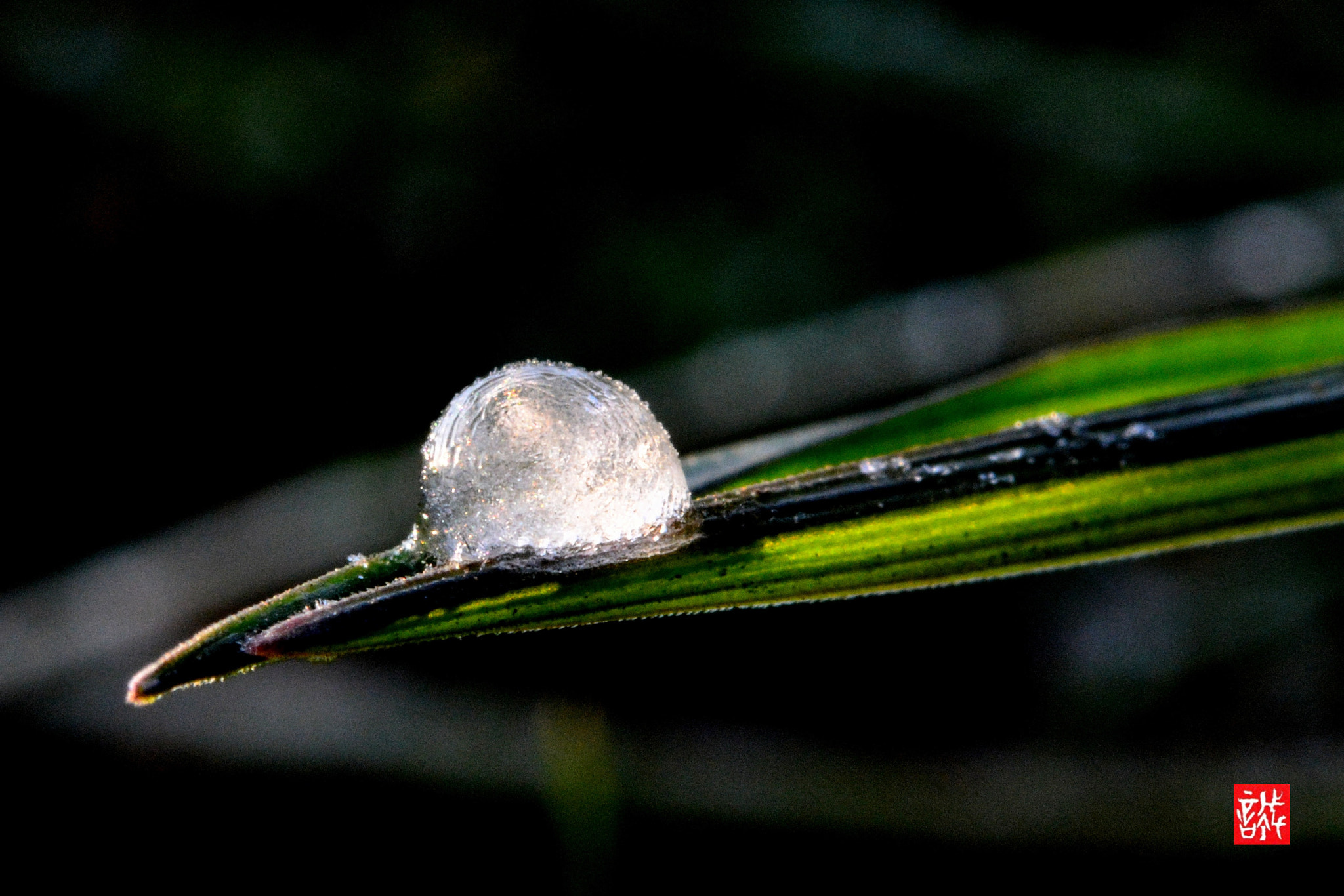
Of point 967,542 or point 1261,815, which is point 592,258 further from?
point 967,542

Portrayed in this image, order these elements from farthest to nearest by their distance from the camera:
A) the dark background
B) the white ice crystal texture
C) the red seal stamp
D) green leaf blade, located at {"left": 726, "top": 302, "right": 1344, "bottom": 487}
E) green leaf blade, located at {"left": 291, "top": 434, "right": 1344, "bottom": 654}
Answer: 1. the dark background
2. the red seal stamp
3. green leaf blade, located at {"left": 726, "top": 302, "right": 1344, "bottom": 487}
4. the white ice crystal texture
5. green leaf blade, located at {"left": 291, "top": 434, "right": 1344, "bottom": 654}

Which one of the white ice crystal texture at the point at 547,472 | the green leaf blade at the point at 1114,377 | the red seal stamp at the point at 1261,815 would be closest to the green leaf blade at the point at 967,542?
the white ice crystal texture at the point at 547,472

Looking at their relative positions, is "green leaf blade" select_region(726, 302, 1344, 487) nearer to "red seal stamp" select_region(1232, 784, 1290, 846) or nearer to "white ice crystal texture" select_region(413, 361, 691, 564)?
"white ice crystal texture" select_region(413, 361, 691, 564)

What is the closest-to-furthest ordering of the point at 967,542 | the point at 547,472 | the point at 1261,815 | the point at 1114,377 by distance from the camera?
the point at 967,542
the point at 547,472
the point at 1114,377
the point at 1261,815

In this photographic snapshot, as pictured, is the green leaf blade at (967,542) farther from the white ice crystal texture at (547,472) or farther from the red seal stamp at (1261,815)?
the red seal stamp at (1261,815)

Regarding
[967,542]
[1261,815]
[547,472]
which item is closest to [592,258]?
[1261,815]

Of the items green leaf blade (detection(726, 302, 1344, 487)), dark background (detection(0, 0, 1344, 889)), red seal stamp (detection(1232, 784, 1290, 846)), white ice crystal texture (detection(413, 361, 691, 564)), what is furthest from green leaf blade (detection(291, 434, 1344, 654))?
dark background (detection(0, 0, 1344, 889))
